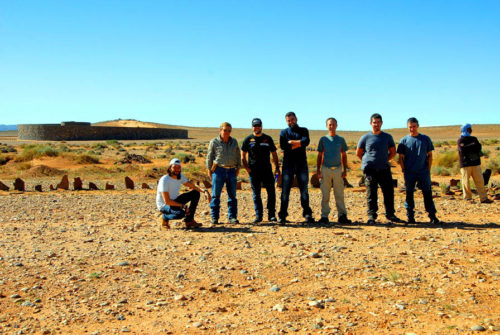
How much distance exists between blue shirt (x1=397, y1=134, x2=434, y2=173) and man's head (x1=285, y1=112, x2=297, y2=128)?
1.94 metres

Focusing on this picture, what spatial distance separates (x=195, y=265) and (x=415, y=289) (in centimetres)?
268

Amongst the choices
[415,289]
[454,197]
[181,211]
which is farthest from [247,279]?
[454,197]

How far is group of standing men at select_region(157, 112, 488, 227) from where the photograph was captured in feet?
27.6

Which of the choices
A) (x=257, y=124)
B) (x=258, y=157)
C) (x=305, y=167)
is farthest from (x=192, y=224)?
(x=305, y=167)

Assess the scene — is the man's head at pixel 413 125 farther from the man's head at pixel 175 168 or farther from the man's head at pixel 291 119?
the man's head at pixel 175 168

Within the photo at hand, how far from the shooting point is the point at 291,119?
339 inches

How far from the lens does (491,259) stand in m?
6.26

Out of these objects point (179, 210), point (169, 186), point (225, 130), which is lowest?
point (179, 210)

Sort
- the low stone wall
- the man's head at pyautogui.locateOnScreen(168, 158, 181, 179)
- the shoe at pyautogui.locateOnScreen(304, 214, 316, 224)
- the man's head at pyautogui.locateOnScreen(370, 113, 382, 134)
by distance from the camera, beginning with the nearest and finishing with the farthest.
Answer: the man's head at pyautogui.locateOnScreen(168, 158, 181, 179), the man's head at pyautogui.locateOnScreen(370, 113, 382, 134), the shoe at pyautogui.locateOnScreen(304, 214, 316, 224), the low stone wall

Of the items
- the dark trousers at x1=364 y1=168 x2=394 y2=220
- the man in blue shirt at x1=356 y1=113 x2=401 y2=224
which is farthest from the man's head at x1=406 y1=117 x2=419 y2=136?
the dark trousers at x1=364 y1=168 x2=394 y2=220

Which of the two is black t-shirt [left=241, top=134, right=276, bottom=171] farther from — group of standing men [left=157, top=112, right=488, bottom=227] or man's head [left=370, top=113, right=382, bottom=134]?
man's head [left=370, top=113, right=382, bottom=134]

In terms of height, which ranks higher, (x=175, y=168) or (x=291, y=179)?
(x=175, y=168)

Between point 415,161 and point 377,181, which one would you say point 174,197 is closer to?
point 377,181

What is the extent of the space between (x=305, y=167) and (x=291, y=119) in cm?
89
